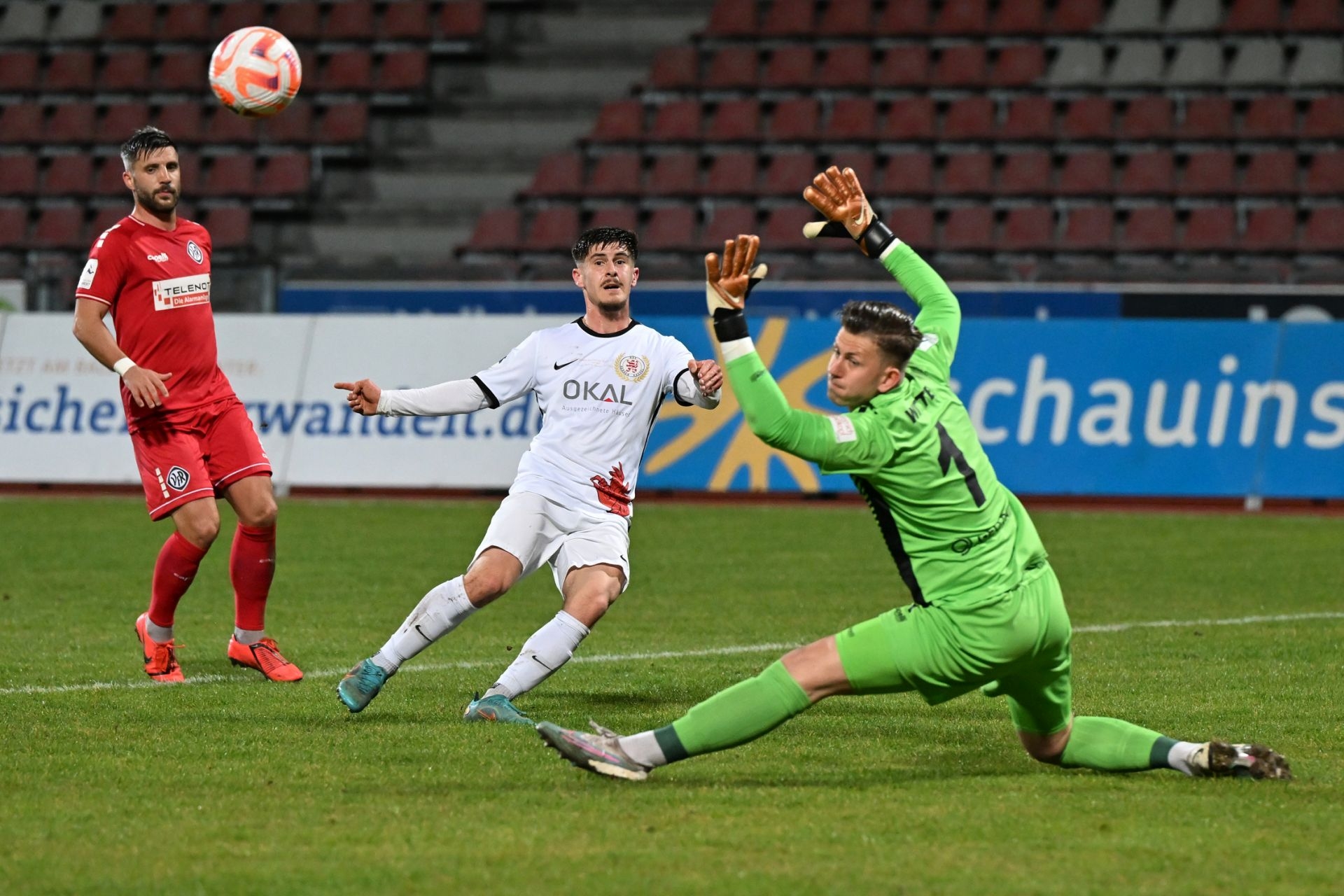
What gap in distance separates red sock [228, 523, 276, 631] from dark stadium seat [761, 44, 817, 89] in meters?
17.0

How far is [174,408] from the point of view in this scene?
8.05 m

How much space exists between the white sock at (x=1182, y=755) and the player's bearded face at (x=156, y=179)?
478cm

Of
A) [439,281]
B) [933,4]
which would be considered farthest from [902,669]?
[933,4]

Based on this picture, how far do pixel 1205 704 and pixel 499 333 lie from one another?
35.8 ft

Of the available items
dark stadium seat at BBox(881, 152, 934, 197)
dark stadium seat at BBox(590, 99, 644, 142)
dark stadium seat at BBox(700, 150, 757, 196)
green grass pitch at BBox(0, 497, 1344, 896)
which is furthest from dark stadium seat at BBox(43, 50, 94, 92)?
green grass pitch at BBox(0, 497, 1344, 896)

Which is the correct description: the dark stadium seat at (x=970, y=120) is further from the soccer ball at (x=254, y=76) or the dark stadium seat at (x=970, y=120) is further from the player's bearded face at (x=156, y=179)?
the player's bearded face at (x=156, y=179)

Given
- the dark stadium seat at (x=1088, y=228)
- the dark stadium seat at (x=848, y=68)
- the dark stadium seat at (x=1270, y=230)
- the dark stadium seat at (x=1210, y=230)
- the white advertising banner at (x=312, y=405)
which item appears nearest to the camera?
the white advertising banner at (x=312, y=405)

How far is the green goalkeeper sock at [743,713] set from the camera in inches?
211

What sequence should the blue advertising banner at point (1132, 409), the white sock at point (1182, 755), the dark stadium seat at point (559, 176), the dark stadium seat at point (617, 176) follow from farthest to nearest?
the dark stadium seat at point (559, 176) < the dark stadium seat at point (617, 176) < the blue advertising banner at point (1132, 409) < the white sock at point (1182, 755)

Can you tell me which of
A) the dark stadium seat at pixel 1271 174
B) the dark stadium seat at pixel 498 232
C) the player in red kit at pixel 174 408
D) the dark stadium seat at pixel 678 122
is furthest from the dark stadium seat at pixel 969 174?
the player in red kit at pixel 174 408

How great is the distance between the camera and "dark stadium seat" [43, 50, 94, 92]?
26750mm

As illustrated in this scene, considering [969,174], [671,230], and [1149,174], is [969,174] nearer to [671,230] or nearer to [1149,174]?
[1149,174]

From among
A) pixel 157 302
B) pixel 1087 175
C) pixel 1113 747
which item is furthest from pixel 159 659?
pixel 1087 175

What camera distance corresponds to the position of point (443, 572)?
12062mm
